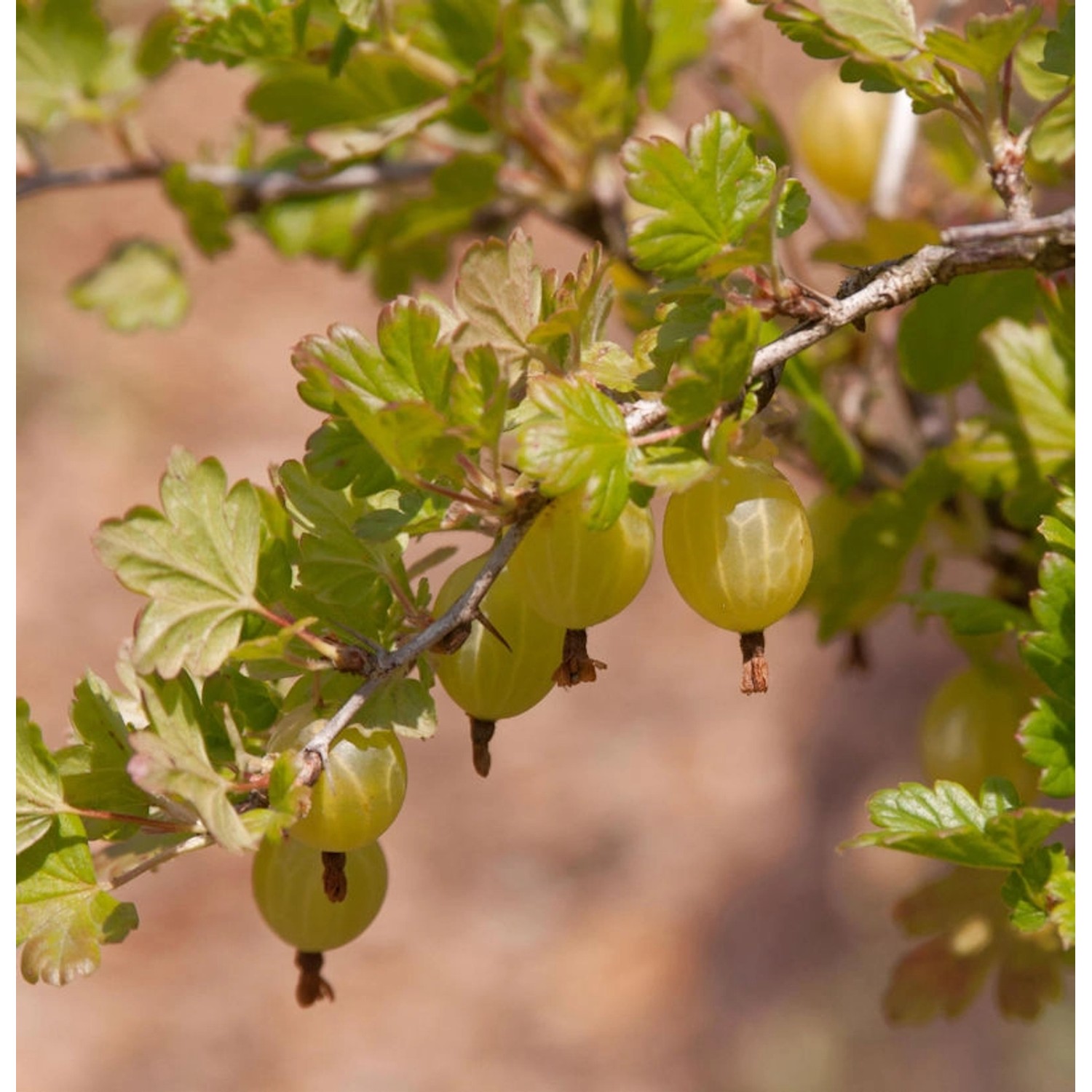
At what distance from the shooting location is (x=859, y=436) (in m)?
0.85

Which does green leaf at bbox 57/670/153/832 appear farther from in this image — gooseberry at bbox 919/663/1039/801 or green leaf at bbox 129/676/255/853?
gooseberry at bbox 919/663/1039/801

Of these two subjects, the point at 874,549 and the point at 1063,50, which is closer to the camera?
the point at 1063,50

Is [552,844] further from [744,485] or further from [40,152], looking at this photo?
[744,485]

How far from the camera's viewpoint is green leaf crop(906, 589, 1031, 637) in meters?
0.61

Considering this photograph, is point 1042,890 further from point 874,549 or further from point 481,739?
point 874,549

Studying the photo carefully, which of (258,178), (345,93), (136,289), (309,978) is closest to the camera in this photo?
(309,978)

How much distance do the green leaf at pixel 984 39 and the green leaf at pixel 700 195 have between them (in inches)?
3.8

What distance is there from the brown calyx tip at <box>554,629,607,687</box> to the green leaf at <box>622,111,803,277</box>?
0.14m

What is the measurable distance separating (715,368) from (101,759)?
277 mm

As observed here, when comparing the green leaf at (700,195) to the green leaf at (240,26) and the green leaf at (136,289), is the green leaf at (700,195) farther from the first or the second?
the green leaf at (136,289)

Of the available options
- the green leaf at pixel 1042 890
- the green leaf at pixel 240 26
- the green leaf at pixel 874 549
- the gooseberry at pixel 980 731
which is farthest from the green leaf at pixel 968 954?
the green leaf at pixel 240 26

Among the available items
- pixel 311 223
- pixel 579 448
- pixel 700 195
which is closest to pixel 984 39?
pixel 700 195

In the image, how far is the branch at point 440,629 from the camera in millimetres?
436

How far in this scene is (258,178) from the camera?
93 centimetres
